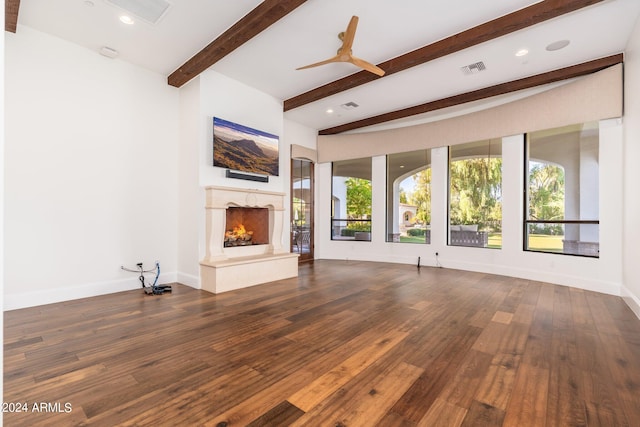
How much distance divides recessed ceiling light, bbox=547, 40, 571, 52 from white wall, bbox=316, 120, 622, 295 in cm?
146

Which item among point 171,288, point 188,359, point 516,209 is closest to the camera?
point 188,359

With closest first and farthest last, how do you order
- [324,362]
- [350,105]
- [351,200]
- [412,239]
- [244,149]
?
1. [324,362]
2. [244,149]
3. [350,105]
4. [412,239]
5. [351,200]

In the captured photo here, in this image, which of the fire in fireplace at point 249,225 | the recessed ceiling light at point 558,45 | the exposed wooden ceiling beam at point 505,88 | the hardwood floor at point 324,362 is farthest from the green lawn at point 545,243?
the fire in fireplace at point 249,225

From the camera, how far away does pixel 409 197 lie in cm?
729

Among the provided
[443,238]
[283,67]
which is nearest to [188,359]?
[283,67]

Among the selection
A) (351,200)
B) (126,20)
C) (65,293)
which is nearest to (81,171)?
(65,293)

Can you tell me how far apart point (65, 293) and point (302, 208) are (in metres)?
4.64

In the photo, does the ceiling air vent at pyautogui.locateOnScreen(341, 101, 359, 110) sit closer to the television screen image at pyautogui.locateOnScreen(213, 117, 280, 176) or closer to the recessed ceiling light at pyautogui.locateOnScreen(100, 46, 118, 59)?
the television screen image at pyautogui.locateOnScreen(213, 117, 280, 176)

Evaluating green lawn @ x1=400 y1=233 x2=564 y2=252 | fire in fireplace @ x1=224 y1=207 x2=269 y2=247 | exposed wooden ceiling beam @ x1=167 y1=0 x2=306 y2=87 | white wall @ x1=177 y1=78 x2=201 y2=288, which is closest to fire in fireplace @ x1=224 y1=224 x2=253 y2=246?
fire in fireplace @ x1=224 y1=207 x2=269 y2=247

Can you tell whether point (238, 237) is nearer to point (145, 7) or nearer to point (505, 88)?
point (145, 7)

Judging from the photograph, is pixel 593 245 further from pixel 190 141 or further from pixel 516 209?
pixel 190 141

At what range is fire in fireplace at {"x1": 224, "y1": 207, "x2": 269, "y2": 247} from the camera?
5.52 meters

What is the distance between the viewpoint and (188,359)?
2.37 m

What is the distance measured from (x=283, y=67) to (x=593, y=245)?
565 centimetres
